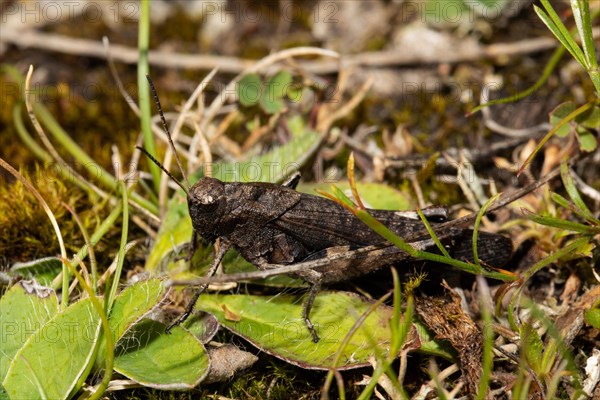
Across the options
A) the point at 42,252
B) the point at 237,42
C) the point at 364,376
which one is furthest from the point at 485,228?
the point at 237,42

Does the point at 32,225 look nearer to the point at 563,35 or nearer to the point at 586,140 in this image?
the point at 563,35

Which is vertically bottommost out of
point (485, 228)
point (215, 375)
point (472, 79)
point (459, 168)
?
point (215, 375)

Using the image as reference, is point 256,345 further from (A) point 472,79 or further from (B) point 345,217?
(A) point 472,79

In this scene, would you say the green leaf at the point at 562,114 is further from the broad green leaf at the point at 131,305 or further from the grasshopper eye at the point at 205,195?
the broad green leaf at the point at 131,305

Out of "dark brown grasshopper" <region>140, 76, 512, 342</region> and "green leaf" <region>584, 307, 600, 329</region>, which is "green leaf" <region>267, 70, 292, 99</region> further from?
"green leaf" <region>584, 307, 600, 329</region>

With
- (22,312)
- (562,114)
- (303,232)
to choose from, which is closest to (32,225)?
(22,312)

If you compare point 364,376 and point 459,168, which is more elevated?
point 459,168

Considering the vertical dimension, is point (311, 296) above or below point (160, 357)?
above
